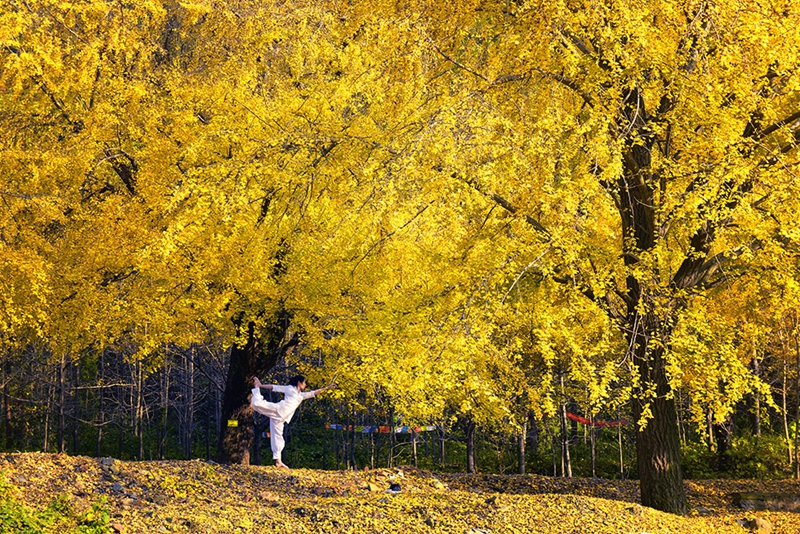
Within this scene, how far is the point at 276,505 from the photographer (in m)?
7.78

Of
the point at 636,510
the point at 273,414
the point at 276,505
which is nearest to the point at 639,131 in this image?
the point at 636,510

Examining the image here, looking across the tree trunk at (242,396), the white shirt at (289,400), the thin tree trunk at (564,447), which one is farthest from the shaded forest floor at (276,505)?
the thin tree trunk at (564,447)

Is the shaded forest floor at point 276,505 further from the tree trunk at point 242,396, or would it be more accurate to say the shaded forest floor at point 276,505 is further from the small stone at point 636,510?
the tree trunk at point 242,396

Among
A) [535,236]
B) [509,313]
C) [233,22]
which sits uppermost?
[233,22]

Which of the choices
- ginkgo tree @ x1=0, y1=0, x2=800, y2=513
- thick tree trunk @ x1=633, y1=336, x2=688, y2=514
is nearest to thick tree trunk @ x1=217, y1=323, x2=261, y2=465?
ginkgo tree @ x1=0, y1=0, x2=800, y2=513

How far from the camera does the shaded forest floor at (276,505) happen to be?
21.6 ft

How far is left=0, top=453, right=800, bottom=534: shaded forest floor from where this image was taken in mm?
6582

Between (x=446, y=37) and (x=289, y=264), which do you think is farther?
(x=289, y=264)

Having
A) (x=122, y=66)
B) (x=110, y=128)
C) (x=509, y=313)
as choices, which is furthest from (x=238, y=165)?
(x=122, y=66)

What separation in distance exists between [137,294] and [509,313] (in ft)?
21.6

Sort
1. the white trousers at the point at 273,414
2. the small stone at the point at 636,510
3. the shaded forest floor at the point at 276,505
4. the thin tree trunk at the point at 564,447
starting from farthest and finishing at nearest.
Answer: the thin tree trunk at the point at 564,447, the white trousers at the point at 273,414, the small stone at the point at 636,510, the shaded forest floor at the point at 276,505

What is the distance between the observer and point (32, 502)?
23.1ft

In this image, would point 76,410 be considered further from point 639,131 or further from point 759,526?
point 639,131

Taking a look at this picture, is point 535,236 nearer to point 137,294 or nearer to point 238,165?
point 238,165
